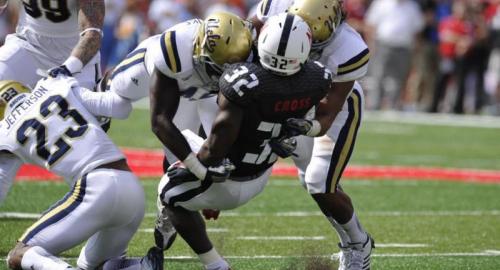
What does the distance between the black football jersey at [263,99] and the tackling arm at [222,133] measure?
0.05 metres

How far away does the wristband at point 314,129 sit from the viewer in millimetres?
5945

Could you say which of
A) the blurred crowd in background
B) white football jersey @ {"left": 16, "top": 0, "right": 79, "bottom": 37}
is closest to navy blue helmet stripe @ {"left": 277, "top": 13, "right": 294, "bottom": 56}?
white football jersey @ {"left": 16, "top": 0, "right": 79, "bottom": 37}

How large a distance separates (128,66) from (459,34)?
44.5 ft

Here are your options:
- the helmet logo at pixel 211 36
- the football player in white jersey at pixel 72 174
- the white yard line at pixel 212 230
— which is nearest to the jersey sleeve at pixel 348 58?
the helmet logo at pixel 211 36

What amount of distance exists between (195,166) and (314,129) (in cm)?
65

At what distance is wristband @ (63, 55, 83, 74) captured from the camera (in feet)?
22.0

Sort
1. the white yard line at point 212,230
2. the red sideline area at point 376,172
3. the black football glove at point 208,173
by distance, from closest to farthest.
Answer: the black football glove at point 208,173 < the white yard line at point 212,230 < the red sideline area at point 376,172

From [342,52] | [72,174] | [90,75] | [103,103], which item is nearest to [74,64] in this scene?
[90,75]

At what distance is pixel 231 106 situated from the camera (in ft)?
18.4

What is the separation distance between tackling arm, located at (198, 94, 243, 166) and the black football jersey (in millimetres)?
49

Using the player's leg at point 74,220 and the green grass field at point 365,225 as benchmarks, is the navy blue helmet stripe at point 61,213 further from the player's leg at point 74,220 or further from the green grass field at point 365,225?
the green grass field at point 365,225

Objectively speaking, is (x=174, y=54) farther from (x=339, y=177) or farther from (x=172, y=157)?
(x=339, y=177)

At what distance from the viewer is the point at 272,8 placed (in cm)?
652

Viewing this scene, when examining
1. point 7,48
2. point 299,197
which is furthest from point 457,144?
point 7,48
